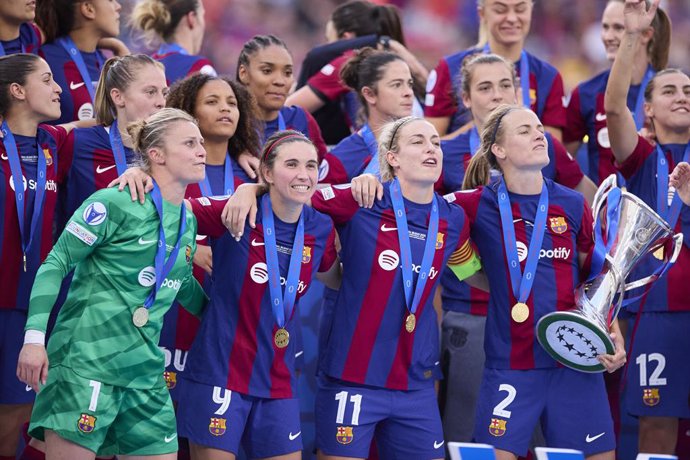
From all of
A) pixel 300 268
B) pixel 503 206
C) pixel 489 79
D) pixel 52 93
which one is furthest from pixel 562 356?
pixel 52 93

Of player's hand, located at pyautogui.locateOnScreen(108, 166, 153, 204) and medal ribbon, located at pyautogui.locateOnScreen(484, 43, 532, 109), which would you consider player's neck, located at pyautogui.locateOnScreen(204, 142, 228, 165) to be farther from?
medal ribbon, located at pyautogui.locateOnScreen(484, 43, 532, 109)

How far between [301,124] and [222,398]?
2.07 m

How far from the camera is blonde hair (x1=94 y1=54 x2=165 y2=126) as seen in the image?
5570mm

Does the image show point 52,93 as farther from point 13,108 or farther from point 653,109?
point 653,109

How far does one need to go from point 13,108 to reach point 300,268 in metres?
1.55

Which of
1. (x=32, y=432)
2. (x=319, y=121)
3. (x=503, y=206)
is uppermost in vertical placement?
(x=319, y=121)

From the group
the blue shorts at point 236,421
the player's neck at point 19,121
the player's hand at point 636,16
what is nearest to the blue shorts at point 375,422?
the blue shorts at point 236,421

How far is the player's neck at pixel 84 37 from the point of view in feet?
21.3

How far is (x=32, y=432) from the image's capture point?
4.62 meters

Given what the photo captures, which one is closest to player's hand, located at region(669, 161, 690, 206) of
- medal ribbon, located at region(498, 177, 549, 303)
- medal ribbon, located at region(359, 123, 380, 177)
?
medal ribbon, located at region(498, 177, 549, 303)

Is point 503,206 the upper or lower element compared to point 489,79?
lower

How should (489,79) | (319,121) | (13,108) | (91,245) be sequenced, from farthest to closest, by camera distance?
(319,121) → (489,79) → (13,108) → (91,245)

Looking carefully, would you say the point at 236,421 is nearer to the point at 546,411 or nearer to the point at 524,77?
the point at 546,411

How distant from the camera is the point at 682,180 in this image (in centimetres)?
577
